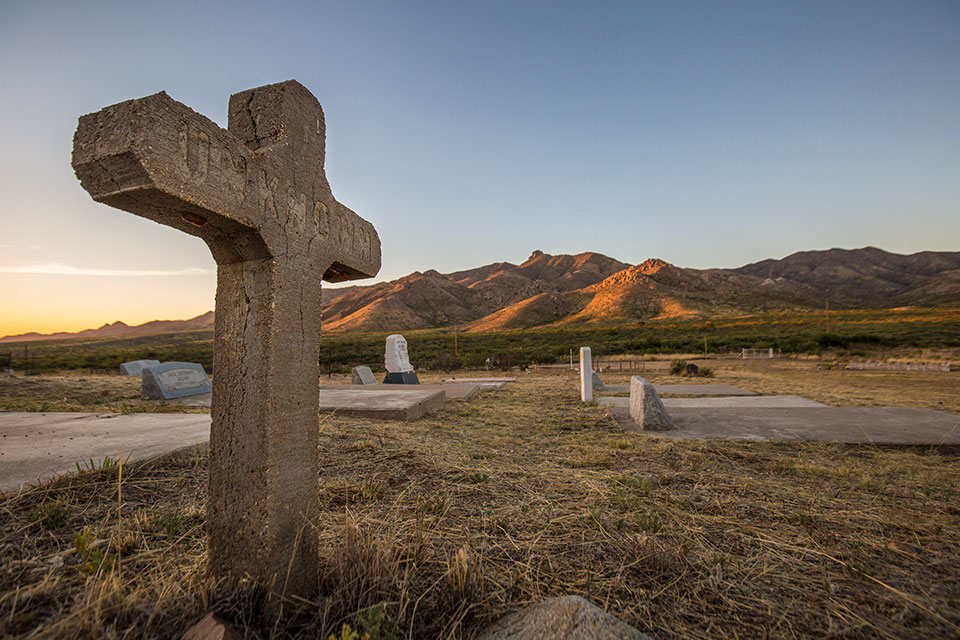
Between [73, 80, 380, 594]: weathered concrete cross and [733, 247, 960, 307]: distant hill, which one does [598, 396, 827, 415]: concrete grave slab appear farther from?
[733, 247, 960, 307]: distant hill

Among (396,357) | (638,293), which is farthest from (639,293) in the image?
(396,357)

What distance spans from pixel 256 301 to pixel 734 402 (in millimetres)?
8426

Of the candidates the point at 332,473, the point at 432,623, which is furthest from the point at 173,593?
the point at 332,473

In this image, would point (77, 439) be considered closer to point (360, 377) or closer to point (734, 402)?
point (360, 377)

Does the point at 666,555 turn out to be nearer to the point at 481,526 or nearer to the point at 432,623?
the point at 481,526

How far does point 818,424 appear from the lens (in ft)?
18.7

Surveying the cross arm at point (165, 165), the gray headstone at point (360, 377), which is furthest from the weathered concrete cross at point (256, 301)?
the gray headstone at point (360, 377)

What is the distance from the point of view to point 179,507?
2520 mm

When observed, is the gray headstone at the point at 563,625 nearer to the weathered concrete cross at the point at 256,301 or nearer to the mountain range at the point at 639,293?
the weathered concrete cross at the point at 256,301

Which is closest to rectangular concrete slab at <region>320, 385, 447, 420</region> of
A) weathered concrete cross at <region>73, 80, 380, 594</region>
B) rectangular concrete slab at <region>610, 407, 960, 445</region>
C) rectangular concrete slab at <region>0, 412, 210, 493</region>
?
rectangular concrete slab at <region>0, 412, 210, 493</region>

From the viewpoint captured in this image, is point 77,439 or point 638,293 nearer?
point 77,439

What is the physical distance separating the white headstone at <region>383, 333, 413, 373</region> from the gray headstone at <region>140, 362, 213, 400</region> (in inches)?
174

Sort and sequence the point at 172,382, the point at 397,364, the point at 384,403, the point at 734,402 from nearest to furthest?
the point at 384,403
the point at 734,402
the point at 172,382
the point at 397,364

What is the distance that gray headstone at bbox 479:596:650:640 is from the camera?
1.36 metres
